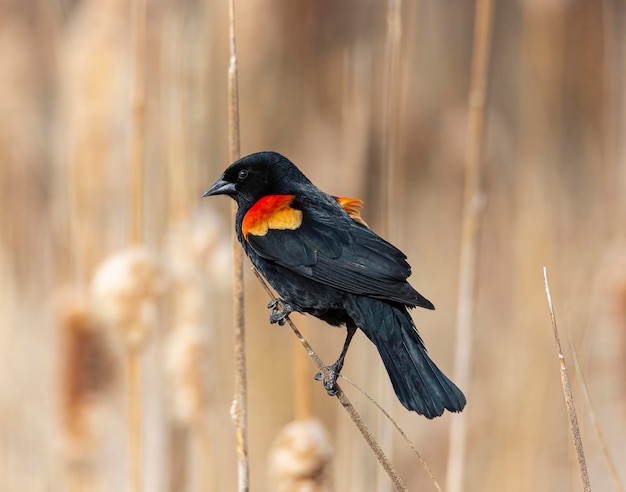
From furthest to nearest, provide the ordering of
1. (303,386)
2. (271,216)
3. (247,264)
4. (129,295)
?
(247,264) → (129,295) → (303,386) → (271,216)

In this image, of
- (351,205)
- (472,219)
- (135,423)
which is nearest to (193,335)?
(135,423)

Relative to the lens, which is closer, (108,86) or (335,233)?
(335,233)

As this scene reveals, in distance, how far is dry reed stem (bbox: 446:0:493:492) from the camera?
1.93 m

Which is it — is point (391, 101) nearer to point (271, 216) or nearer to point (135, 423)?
point (271, 216)

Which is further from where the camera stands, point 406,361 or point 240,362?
point 240,362

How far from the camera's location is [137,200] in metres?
1.84

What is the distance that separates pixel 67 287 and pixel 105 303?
0.85 feet

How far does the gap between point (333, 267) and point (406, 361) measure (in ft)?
0.72

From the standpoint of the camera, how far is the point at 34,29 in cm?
310

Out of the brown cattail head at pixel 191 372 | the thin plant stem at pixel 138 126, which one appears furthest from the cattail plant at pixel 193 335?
the thin plant stem at pixel 138 126

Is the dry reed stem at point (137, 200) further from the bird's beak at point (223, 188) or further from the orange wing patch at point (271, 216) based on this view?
the orange wing patch at point (271, 216)

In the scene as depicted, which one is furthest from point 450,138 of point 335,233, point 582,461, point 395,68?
point 582,461

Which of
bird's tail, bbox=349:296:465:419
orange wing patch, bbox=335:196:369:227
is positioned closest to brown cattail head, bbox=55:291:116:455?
orange wing patch, bbox=335:196:369:227

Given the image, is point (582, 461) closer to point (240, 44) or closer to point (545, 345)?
point (545, 345)
